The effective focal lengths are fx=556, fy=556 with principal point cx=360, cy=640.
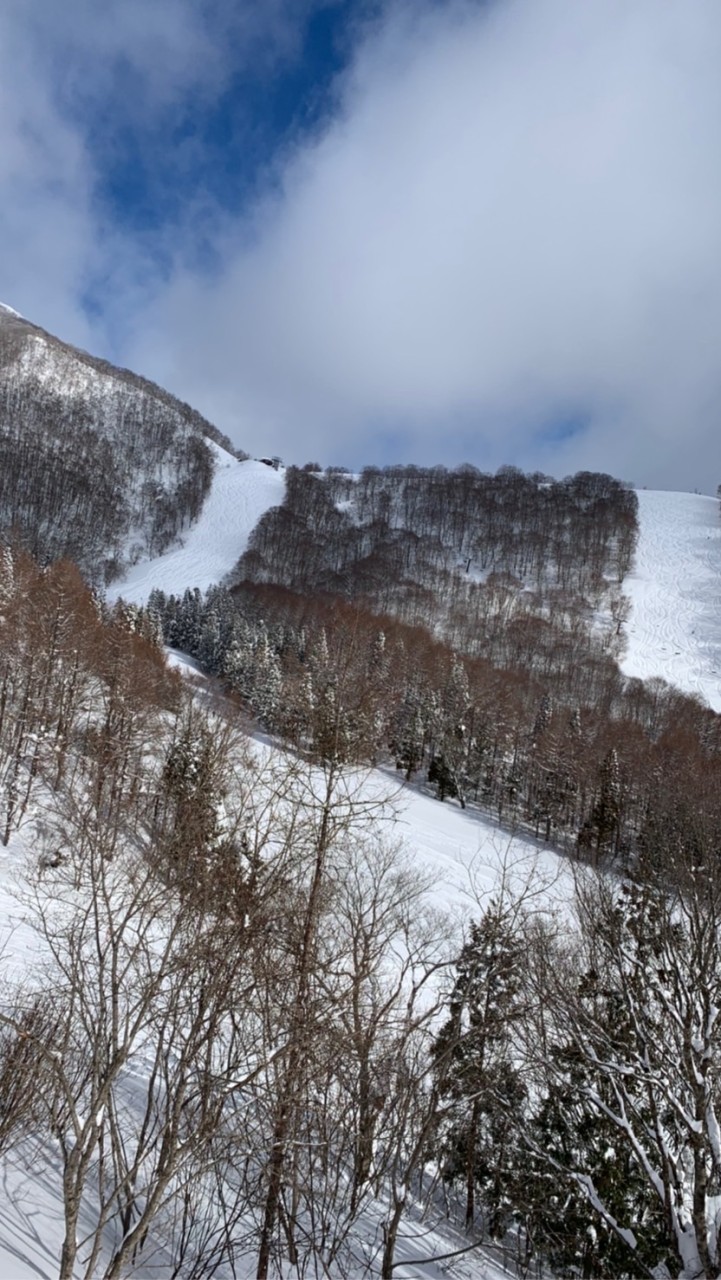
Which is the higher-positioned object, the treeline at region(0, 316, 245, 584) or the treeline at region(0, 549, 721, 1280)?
the treeline at region(0, 316, 245, 584)

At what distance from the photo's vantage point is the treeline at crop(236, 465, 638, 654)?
108 metres

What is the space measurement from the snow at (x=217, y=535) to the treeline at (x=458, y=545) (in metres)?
5.25

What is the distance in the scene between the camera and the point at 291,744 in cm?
977

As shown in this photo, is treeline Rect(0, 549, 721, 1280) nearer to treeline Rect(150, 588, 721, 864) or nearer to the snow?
treeline Rect(150, 588, 721, 864)

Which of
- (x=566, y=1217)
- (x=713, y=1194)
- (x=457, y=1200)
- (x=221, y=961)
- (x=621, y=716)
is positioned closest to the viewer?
(x=221, y=961)

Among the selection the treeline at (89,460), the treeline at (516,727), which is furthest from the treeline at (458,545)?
the treeline at (89,460)

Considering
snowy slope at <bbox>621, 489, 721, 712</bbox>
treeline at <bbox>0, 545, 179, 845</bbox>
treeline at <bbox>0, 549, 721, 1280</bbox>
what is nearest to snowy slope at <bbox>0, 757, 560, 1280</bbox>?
treeline at <bbox>0, 549, 721, 1280</bbox>

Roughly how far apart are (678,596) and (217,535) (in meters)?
103

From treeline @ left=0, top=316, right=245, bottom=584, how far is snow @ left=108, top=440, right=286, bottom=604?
4671 mm

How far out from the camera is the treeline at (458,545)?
108 meters

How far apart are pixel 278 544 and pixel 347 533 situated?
20.9 metres

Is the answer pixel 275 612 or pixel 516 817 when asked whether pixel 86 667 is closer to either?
pixel 516 817

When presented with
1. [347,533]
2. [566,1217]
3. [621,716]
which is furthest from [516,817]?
[347,533]

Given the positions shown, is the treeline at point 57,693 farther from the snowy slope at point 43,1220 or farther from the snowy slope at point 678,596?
the snowy slope at point 678,596
